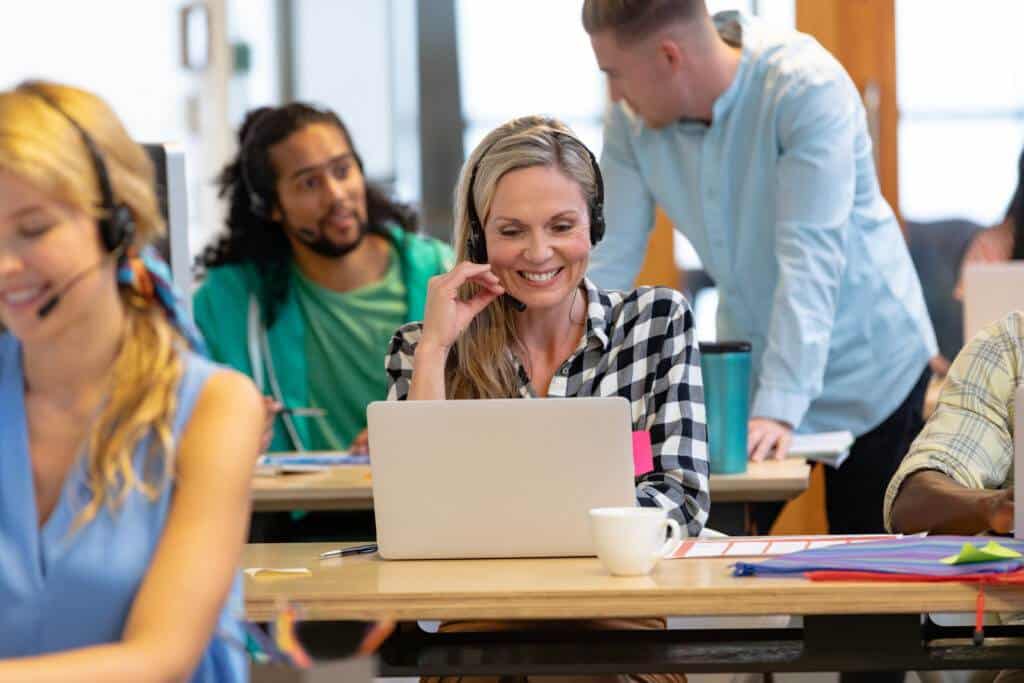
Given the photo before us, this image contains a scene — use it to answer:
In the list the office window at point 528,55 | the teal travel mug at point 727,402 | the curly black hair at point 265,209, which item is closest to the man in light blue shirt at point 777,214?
the teal travel mug at point 727,402

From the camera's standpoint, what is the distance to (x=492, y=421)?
6.27 feet

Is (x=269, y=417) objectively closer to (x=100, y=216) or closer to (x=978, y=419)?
(x=978, y=419)

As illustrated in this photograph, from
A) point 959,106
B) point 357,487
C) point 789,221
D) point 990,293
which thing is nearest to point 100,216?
point 357,487

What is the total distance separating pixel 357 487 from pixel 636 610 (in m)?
1.18

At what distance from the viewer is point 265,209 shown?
3742mm

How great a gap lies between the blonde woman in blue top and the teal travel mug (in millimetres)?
1431

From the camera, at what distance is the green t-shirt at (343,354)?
3.64 m

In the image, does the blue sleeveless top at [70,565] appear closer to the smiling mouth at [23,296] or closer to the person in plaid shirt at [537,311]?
the smiling mouth at [23,296]

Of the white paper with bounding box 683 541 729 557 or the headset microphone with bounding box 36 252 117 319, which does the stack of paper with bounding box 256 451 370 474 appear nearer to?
the white paper with bounding box 683 541 729 557

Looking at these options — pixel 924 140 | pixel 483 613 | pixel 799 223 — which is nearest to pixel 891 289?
pixel 799 223

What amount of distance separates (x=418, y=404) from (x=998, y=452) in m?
0.86

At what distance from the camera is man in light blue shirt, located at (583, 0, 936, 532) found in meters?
3.07

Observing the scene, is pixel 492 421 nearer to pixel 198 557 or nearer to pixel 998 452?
pixel 198 557

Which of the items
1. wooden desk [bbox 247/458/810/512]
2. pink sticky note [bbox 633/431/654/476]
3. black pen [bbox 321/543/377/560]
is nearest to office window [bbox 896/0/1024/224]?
wooden desk [bbox 247/458/810/512]
